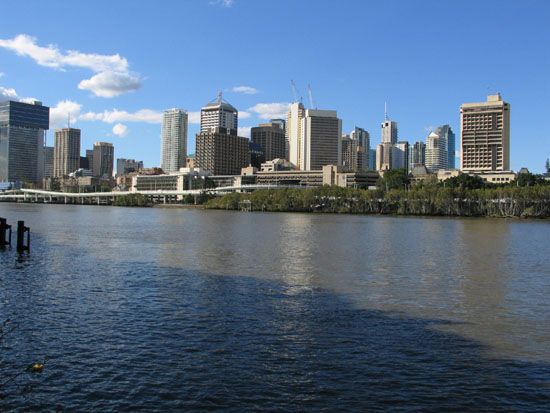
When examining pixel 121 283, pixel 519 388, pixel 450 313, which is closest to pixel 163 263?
pixel 121 283

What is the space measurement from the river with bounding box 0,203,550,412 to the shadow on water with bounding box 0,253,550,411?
7cm

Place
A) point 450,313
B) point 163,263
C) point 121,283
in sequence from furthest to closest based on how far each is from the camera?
point 163,263 < point 121,283 < point 450,313

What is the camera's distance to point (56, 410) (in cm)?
1565

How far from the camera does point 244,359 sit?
20.4 metres

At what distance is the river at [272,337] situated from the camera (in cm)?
1708

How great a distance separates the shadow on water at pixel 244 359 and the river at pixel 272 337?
0.07m

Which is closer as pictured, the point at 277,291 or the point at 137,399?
the point at 137,399

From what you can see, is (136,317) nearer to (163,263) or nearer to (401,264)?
(163,263)

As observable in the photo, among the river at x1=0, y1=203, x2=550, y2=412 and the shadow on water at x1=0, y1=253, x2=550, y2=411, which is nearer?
the shadow on water at x1=0, y1=253, x2=550, y2=411

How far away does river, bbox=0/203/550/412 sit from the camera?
56.0 ft

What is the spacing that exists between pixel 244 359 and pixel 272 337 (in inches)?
123

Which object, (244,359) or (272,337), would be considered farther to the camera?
(272,337)

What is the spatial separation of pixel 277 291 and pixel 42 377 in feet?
57.4

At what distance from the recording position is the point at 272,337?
23359mm
